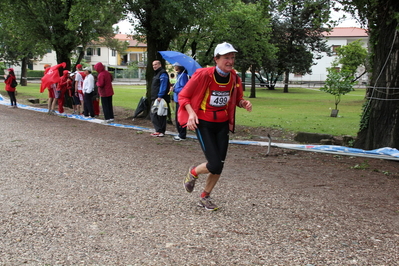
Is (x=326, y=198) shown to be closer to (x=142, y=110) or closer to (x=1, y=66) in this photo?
(x=142, y=110)

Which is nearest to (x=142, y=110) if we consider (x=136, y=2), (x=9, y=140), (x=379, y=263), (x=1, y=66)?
(x=136, y=2)

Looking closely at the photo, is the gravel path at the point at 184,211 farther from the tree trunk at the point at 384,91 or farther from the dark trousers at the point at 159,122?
the dark trousers at the point at 159,122

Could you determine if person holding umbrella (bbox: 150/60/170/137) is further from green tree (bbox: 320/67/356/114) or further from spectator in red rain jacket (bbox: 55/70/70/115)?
green tree (bbox: 320/67/356/114)

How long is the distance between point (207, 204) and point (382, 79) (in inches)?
219

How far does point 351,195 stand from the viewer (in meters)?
6.20

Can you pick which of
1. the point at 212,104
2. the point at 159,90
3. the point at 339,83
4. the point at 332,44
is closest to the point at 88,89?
the point at 159,90

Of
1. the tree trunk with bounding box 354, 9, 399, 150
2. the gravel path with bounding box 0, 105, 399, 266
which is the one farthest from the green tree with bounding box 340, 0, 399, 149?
the gravel path with bounding box 0, 105, 399, 266

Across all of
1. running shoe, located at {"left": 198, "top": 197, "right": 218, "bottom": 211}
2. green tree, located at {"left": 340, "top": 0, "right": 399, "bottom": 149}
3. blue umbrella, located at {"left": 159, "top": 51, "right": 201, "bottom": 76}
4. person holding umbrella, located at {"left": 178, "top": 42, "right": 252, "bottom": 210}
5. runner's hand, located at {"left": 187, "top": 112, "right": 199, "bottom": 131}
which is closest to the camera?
runner's hand, located at {"left": 187, "top": 112, "right": 199, "bottom": 131}

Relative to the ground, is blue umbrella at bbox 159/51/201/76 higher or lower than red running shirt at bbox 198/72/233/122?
higher

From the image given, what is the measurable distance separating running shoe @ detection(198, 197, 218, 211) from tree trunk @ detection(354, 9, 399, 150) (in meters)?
5.18

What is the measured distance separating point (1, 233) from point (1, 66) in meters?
55.7

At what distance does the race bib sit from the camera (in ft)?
16.7

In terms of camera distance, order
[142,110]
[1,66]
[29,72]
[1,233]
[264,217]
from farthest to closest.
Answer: [29,72], [1,66], [142,110], [264,217], [1,233]

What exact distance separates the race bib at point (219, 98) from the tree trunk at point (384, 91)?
198 inches
